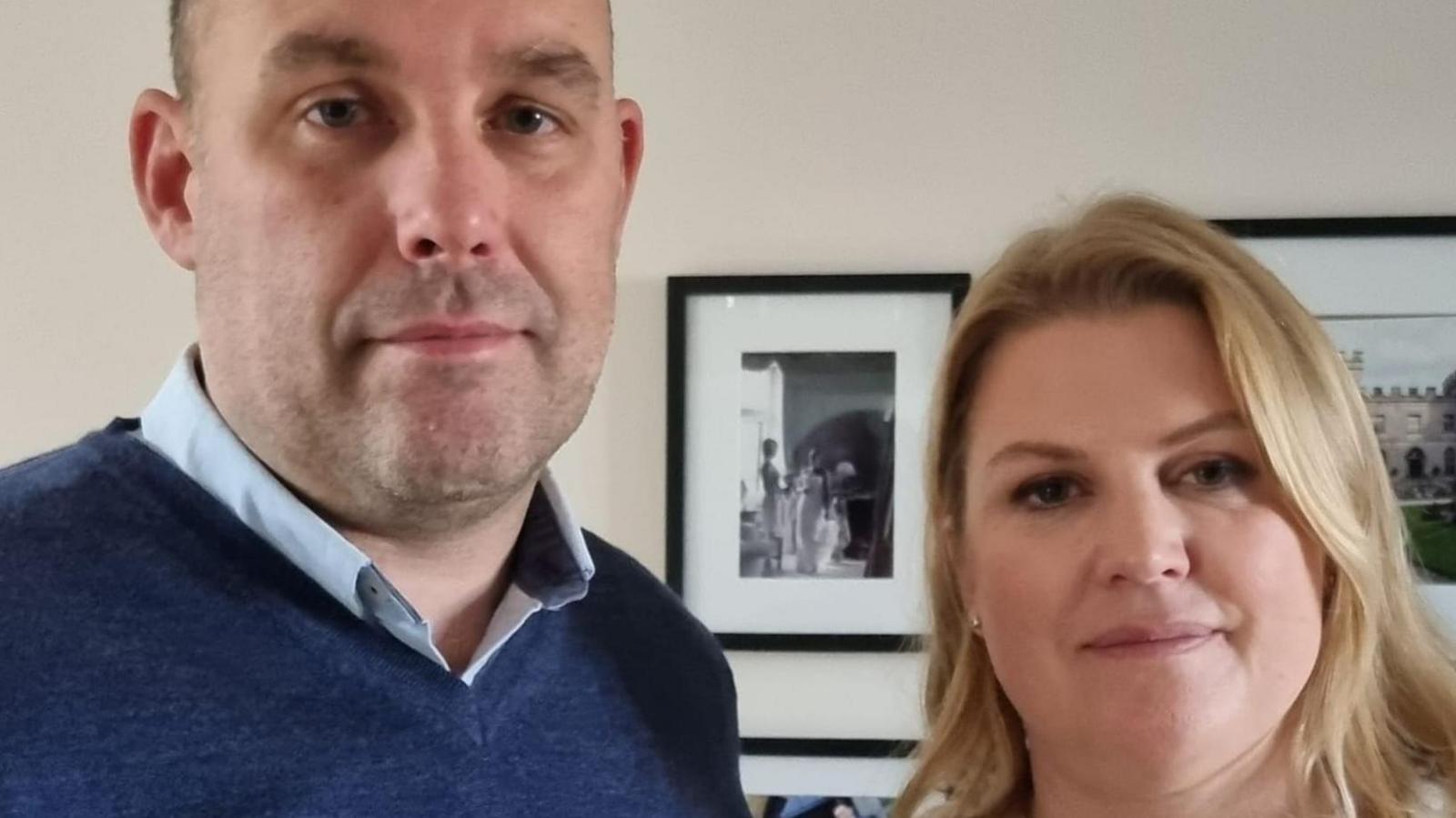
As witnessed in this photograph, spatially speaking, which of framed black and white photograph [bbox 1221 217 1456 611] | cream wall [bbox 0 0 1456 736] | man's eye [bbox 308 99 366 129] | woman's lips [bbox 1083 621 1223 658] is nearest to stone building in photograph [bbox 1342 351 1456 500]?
framed black and white photograph [bbox 1221 217 1456 611]

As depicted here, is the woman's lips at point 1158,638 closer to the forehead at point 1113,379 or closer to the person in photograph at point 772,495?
the forehead at point 1113,379

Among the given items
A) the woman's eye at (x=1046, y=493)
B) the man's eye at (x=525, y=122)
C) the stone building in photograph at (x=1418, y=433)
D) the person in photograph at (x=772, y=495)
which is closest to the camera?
the man's eye at (x=525, y=122)

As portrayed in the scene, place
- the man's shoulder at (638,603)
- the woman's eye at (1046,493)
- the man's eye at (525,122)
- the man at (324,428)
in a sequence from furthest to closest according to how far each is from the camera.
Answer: the man's shoulder at (638,603) < the woman's eye at (1046,493) < the man's eye at (525,122) < the man at (324,428)

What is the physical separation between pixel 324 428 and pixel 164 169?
11.5 inches

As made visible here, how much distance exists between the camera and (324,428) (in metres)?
0.99

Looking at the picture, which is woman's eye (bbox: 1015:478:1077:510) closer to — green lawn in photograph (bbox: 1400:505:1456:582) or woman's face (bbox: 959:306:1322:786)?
woman's face (bbox: 959:306:1322:786)

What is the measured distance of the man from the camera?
0.93m

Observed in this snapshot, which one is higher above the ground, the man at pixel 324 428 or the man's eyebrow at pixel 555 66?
the man's eyebrow at pixel 555 66

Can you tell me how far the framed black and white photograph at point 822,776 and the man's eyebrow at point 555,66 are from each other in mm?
1117

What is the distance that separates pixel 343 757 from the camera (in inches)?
37.7

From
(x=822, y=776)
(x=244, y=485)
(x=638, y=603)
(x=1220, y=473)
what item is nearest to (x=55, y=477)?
(x=244, y=485)

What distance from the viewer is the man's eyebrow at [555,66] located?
3.37 ft

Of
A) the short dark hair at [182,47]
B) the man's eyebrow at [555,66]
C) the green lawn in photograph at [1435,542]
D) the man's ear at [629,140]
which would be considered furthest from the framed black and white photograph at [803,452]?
the short dark hair at [182,47]

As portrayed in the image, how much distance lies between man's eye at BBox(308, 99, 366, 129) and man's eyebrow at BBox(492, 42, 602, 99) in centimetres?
12
